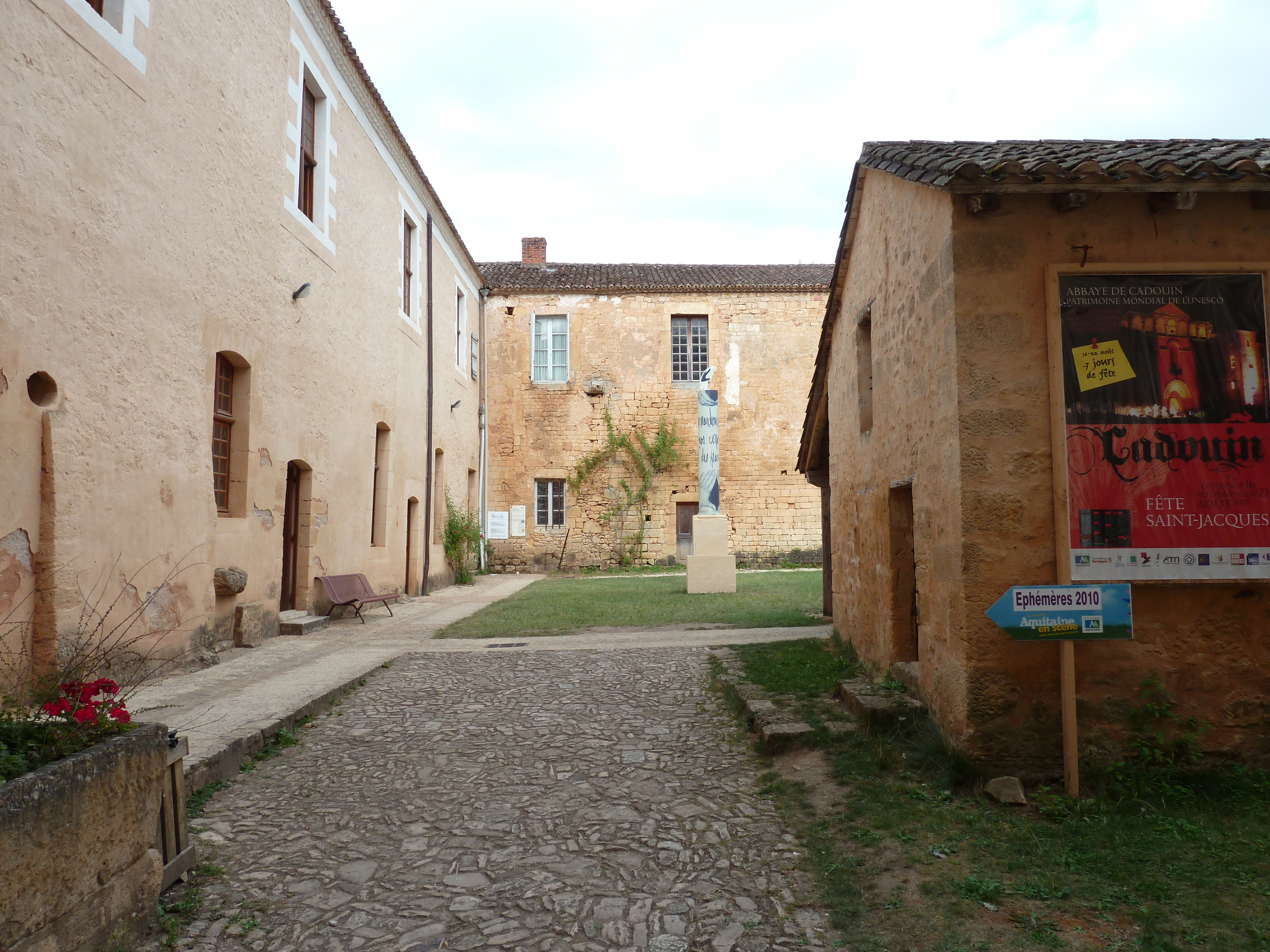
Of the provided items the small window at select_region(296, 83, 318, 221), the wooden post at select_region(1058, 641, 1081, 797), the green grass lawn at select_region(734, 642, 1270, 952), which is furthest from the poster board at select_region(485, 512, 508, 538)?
the wooden post at select_region(1058, 641, 1081, 797)

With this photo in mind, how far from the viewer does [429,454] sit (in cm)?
1716

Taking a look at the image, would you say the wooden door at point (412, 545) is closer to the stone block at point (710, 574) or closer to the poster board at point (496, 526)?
the stone block at point (710, 574)

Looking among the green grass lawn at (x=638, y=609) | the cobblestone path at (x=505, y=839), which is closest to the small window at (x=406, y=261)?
the green grass lawn at (x=638, y=609)

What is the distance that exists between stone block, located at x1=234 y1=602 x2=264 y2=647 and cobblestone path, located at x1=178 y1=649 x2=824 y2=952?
308 centimetres

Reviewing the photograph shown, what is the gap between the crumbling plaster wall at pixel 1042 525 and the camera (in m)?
4.24

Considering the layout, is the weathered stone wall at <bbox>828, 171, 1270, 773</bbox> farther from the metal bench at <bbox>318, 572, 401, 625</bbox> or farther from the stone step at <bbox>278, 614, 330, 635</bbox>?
the metal bench at <bbox>318, 572, 401, 625</bbox>

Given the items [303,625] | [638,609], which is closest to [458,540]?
[638,609]

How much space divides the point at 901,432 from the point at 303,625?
25.7 feet

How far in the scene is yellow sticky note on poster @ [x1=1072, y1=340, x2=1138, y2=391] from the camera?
4297 millimetres

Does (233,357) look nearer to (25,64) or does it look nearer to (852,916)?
(25,64)

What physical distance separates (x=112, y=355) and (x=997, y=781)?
7081 millimetres

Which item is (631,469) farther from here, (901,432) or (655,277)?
(901,432)

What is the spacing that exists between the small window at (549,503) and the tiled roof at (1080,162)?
57.9 feet

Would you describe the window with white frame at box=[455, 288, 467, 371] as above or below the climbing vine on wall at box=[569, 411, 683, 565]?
above
